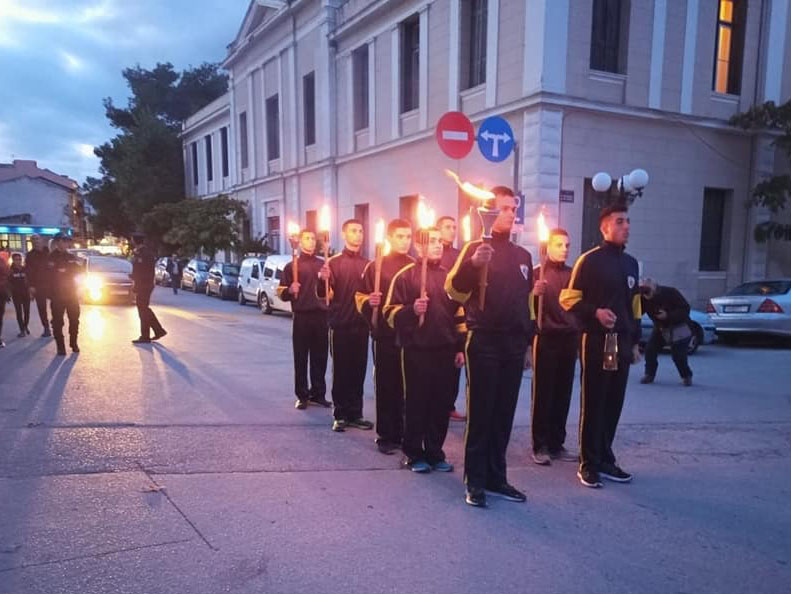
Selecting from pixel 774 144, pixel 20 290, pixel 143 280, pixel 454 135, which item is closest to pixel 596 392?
pixel 454 135

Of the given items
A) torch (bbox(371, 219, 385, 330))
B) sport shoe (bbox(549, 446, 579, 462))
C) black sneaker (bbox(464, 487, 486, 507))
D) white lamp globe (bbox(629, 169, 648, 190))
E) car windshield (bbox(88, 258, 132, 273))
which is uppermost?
white lamp globe (bbox(629, 169, 648, 190))

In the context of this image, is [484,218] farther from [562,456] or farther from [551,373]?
[562,456]

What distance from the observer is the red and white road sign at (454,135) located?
31.6 ft

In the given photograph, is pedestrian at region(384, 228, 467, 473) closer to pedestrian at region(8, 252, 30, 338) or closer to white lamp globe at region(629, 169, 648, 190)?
white lamp globe at region(629, 169, 648, 190)

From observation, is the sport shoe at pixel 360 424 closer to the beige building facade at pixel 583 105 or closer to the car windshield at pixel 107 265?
the beige building facade at pixel 583 105

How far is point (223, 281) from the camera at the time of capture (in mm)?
22672

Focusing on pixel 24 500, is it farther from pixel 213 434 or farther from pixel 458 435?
pixel 458 435

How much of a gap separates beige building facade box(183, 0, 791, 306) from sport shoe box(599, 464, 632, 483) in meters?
8.84

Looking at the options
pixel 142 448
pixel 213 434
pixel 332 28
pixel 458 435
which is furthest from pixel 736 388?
pixel 332 28

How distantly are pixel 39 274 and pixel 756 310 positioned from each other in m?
13.5

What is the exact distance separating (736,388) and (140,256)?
9836 mm

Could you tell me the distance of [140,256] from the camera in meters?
10.6

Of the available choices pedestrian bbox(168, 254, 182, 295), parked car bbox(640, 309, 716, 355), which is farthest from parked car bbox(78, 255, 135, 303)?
parked car bbox(640, 309, 716, 355)

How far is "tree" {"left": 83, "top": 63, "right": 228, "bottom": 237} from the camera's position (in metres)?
41.2
